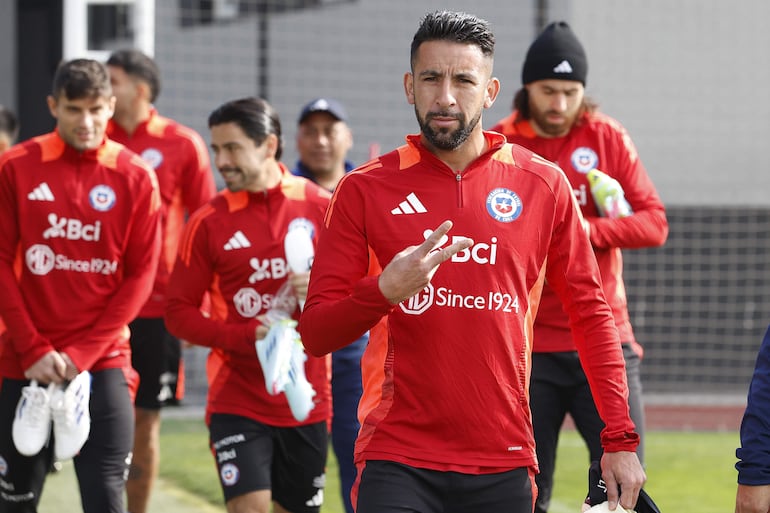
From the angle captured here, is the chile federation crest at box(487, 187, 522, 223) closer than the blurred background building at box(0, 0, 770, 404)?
Yes

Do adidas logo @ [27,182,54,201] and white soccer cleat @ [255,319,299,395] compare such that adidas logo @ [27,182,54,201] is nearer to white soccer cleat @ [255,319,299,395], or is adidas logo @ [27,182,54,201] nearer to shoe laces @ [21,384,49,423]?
shoe laces @ [21,384,49,423]

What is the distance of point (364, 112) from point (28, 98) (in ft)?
11.5

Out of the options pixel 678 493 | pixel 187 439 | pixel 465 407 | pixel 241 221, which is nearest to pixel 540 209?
pixel 465 407

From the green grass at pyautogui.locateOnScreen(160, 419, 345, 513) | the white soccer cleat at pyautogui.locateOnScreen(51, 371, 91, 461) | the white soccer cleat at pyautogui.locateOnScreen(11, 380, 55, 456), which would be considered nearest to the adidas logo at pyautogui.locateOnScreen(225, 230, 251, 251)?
the white soccer cleat at pyautogui.locateOnScreen(51, 371, 91, 461)

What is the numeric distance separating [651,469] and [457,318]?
595 cm

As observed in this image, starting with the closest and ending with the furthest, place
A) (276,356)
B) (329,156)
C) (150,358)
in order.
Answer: (276,356)
(329,156)
(150,358)

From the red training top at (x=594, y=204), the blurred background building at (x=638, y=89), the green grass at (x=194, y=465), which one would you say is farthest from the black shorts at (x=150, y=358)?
the blurred background building at (x=638, y=89)

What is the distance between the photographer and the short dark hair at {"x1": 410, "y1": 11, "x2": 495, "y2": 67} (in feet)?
11.4

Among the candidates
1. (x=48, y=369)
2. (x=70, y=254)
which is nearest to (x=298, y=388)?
(x=48, y=369)

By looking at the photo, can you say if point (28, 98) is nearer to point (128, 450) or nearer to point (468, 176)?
point (128, 450)

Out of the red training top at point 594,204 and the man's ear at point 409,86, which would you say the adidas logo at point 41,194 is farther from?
the man's ear at point 409,86

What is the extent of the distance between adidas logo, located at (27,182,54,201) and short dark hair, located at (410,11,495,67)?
2.37m

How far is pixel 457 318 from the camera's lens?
11.2 ft

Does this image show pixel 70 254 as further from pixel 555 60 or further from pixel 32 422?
pixel 555 60
